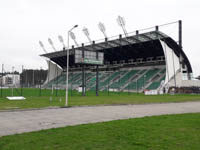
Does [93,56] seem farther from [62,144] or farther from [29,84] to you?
[29,84]

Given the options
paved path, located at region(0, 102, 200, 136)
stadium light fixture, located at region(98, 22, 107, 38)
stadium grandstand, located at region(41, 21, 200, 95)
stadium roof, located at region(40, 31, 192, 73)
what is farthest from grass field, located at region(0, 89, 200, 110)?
stadium light fixture, located at region(98, 22, 107, 38)

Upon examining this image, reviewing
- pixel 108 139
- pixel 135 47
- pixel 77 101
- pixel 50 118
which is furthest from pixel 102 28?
pixel 108 139

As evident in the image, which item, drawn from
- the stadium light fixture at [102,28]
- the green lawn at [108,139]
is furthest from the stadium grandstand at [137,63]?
the green lawn at [108,139]

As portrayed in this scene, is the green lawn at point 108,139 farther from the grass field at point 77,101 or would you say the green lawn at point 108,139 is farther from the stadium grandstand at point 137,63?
the stadium grandstand at point 137,63

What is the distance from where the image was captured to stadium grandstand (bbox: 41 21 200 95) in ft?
169

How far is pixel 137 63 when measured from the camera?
2773 inches

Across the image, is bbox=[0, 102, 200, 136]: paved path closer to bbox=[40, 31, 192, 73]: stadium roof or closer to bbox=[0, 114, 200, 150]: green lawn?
bbox=[0, 114, 200, 150]: green lawn

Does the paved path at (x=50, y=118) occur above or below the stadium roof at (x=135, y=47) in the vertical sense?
below

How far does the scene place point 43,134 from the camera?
764 centimetres

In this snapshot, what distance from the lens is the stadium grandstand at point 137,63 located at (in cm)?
5159

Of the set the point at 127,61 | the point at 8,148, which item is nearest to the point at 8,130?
the point at 8,148

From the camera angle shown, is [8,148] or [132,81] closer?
[8,148]

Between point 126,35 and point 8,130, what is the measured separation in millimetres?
48787

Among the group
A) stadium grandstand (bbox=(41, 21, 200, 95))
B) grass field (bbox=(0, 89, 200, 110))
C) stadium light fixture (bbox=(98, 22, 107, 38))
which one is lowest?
grass field (bbox=(0, 89, 200, 110))
